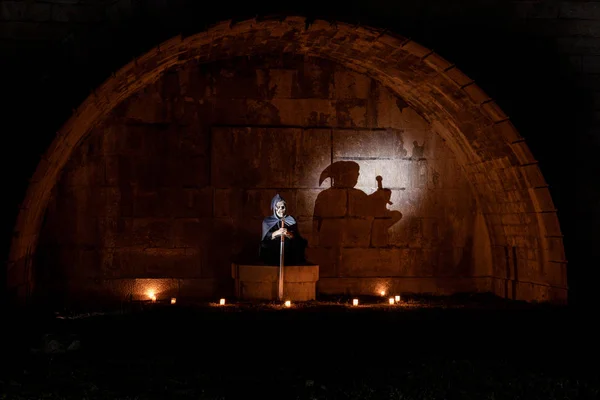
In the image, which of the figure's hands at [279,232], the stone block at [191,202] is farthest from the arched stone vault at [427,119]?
the figure's hands at [279,232]

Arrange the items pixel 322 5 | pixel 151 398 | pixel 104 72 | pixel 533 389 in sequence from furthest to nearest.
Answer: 1. pixel 322 5
2. pixel 104 72
3. pixel 533 389
4. pixel 151 398

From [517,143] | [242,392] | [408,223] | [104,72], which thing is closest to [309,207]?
[408,223]

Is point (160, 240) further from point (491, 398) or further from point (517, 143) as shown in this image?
point (491, 398)

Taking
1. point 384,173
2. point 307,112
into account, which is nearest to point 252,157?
point 307,112

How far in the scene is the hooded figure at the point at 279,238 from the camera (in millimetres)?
11305

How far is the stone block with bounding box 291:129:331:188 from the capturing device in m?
12.6

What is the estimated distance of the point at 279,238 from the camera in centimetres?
1136

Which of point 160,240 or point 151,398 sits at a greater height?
point 160,240

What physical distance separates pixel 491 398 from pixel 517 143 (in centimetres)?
529

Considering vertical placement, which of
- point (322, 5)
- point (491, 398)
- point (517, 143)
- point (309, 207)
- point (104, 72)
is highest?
point (322, 5)

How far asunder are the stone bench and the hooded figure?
22 cm

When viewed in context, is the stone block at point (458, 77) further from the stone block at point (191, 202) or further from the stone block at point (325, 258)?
the stone block at point (191, 202)

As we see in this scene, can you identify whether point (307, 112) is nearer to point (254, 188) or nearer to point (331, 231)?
point (254, 188)

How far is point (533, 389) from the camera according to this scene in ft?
21.2
